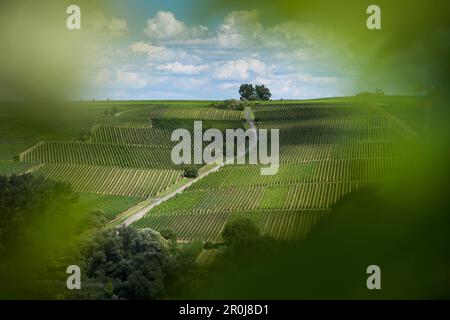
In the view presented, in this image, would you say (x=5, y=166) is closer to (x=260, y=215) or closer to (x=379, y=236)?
(x=260, y=215)

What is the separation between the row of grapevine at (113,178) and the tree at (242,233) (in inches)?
1116

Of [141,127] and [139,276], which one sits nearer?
[139,276]

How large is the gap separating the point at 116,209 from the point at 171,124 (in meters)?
36.0

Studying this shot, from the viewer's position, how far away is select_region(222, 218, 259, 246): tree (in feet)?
14.9

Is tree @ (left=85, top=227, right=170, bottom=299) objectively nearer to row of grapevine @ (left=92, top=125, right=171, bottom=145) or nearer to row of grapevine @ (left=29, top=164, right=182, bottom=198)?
row of grapevine @ (left=29, top=164, right=182, bottom=198)

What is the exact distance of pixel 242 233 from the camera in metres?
11.8

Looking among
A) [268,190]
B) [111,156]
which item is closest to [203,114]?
[111,156]

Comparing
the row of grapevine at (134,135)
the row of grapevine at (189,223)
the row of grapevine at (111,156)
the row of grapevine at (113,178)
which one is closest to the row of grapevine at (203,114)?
the row of grapevine at (134,135)

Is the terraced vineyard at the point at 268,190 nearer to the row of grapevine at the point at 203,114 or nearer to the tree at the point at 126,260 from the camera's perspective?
the tree at the point at 126,260

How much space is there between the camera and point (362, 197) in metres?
1.58

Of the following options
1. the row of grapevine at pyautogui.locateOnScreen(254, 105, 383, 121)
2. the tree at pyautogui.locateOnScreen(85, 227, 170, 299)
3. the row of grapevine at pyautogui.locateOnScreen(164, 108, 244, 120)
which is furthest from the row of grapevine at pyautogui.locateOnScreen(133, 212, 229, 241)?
the row of grapevine at pyautogui.locateOnScreen(164, 108, 244, 120)

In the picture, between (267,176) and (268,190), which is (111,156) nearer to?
(267,176)
